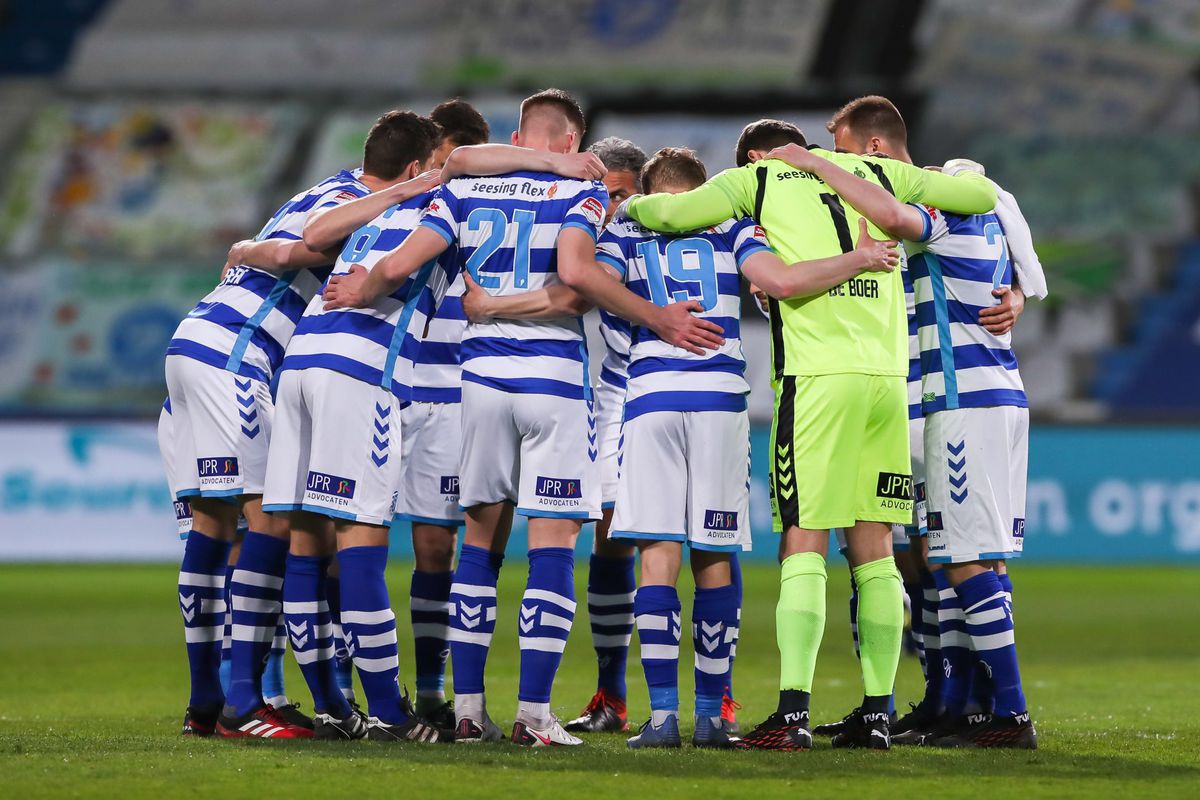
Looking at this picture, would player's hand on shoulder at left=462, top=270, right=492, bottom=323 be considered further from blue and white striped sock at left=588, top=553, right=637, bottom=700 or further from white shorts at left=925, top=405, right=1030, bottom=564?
white shorts at left=925, top=405, right=1030, bottom=564

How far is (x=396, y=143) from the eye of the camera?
615 centimetres

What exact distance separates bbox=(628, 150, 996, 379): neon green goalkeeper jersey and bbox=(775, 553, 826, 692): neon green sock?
68cm

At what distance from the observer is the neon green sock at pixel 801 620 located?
5.32 metres

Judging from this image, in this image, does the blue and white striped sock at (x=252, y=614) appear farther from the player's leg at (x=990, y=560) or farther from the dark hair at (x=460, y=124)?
the player's leg at (x=990, y=560)

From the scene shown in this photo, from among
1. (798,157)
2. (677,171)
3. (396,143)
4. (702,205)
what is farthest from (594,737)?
(396,143)

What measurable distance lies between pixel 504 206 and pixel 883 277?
1.39 meters

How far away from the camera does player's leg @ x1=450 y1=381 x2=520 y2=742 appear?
5.61 metres

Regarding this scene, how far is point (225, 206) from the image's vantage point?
23.6 m

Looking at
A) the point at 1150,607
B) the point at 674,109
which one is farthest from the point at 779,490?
the point at 674,109

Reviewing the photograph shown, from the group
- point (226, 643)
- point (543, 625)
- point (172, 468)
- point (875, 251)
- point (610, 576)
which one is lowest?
point (226, 643)

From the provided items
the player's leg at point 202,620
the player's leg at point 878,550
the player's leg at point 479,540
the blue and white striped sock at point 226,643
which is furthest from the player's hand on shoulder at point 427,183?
the player's leg at point 878,550

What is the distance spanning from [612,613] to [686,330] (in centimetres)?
152

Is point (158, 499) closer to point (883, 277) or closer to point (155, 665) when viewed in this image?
point (155, 665)

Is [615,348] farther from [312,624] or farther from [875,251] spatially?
[312,624]
